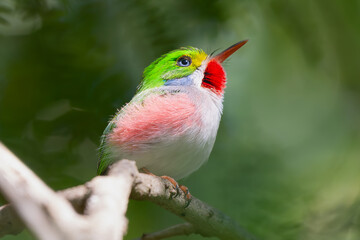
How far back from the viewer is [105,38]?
2.85 m

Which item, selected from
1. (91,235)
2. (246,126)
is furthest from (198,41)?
(91,235)

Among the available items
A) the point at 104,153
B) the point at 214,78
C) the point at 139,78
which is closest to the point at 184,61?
the point at 214,78

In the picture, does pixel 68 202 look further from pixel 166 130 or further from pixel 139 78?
pixel 139 78

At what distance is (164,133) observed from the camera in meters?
2.31

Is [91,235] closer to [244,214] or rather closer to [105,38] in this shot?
[244,214]

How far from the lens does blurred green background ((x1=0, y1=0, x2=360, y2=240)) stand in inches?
99.7

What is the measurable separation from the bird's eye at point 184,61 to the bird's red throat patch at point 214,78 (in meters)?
0.11

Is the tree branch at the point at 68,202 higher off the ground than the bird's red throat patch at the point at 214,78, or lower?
lower

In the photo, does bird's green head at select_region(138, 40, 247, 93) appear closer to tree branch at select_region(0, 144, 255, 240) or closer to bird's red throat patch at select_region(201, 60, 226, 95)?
bird's red throat patch at select_region(201, 60, 226, 95)

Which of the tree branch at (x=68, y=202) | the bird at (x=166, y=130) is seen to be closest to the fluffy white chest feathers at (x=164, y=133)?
the bird at (x=166, y=130)

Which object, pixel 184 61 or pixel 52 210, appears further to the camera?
pixel 184 61

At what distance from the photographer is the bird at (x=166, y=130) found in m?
2.32

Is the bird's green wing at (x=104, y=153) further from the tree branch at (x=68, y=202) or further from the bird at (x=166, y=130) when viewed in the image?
the tree branch at (x=68, y=202)

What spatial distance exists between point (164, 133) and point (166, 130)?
16 millimetres
